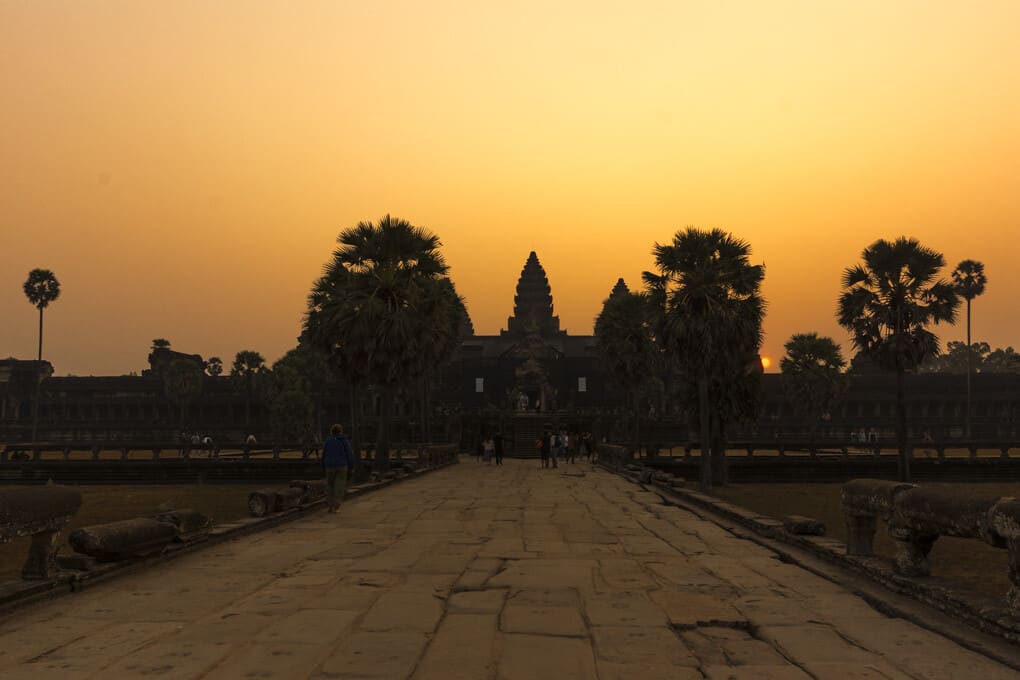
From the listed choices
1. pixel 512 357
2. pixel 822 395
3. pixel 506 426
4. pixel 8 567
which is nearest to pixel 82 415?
pixel 512 357

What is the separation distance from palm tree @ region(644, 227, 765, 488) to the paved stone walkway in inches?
704

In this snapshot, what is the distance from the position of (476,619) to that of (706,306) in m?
24.8

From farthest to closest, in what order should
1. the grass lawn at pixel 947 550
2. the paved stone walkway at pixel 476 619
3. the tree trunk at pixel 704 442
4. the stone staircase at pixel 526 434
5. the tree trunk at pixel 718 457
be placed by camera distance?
the stone staircase at pixel 526 434
the tree trunk at pixel 718 457
the tree trunk at pixel 704 442
the grass lawn at pixel 947 550
the paved stone walkway at pixel 476 619

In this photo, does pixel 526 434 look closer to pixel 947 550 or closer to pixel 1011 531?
pixel 947 550

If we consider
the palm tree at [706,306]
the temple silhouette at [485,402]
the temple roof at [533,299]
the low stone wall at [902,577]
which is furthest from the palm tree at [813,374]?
the temple roof at [533,299]

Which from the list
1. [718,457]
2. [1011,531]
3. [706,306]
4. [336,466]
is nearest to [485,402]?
[718,457]

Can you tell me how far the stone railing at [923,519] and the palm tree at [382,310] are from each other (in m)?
23.7

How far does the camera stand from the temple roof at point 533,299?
535 ft

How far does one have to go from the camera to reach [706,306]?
104 feet

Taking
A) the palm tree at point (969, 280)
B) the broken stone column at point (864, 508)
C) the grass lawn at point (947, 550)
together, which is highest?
the palm tree at point (969, 280)

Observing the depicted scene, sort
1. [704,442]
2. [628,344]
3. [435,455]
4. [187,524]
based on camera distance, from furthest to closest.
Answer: [628,344] → [435,455] → [704,442] → [187,524]

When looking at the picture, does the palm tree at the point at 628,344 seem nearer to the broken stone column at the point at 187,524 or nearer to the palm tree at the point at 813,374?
the palm tree at the point at 813,374

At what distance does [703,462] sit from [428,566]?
21.2 meters

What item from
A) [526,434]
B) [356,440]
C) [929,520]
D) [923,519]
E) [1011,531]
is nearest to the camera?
[1011,531]
